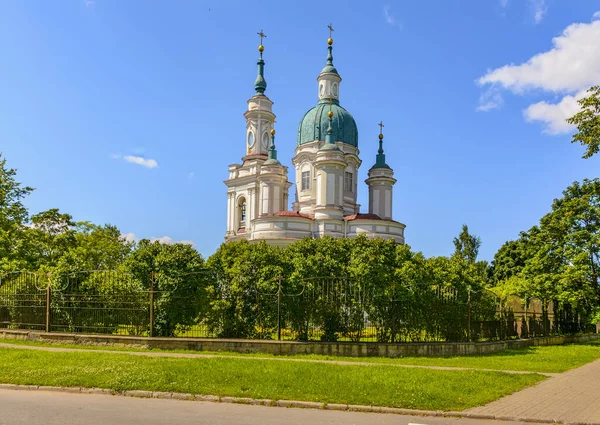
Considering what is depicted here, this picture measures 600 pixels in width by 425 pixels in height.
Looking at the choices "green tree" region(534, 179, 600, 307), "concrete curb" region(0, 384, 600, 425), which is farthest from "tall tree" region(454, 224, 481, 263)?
"concrete curb" region(0, 384, 600, 425)

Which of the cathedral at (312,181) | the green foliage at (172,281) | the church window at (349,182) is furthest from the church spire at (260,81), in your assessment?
the green foliage at (172,281)

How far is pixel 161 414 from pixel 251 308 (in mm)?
8693

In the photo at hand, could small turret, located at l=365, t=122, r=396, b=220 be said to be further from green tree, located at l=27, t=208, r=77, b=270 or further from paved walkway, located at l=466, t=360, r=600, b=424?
paved walkway, located at l=466, t=360, r=600, b=424

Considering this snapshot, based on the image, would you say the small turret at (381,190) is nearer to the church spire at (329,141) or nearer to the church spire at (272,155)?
the church spire at (329,141)

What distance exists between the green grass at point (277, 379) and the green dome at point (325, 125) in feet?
136

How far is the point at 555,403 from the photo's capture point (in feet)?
33.8

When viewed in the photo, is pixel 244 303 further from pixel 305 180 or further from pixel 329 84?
pixel 329 84

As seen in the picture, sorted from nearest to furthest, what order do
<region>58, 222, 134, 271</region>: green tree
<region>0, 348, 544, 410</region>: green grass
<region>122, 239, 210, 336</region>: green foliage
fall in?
1. <region>0, 348, 544, 410</region>: green grass
2. <region>122, 239, 210, 336</region>: green foliage
3. <region>58, 222, 134, 271</region>: green tree

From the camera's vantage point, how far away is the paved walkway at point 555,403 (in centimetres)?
926

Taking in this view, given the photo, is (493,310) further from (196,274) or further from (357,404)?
(357,404)

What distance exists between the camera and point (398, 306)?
17.7 m

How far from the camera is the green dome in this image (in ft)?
175

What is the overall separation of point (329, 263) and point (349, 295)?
249cm

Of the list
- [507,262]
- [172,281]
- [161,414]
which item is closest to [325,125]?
[507,262]
